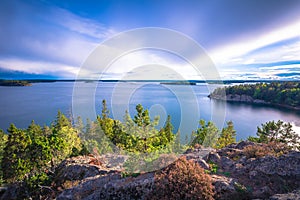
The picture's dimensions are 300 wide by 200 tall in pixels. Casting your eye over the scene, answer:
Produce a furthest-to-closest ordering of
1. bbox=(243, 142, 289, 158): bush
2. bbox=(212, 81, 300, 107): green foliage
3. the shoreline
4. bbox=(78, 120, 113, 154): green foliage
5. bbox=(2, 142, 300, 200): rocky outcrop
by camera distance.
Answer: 1. the shoreline
2. bbox=(212, 81, 300, 107): green foliage
3. bbox=(78, 120, 113, 154): green foliage
4. bbox=(243, 142, 289, 158): bush
5. bbox=(2, 142, 300, 200): rocky outcrop

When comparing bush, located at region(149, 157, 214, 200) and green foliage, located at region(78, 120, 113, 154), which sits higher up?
bush, located at region(149, 157, 214, 200)

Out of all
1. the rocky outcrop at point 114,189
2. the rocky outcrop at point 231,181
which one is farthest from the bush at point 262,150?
the rocky outcrop at point 114,189

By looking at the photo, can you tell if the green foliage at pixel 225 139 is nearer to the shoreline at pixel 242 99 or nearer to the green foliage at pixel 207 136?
the green foliage at pixel 207 136

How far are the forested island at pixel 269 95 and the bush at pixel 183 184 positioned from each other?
67.1 meters

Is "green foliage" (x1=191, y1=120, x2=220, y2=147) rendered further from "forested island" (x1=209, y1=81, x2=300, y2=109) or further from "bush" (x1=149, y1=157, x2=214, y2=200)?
"forested island" (x1=209, y1=81, x2=300, y2=109)

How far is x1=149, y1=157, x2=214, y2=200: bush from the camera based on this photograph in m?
7.14

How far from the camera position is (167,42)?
32.8 feet

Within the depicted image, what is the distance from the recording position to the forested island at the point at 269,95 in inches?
3017

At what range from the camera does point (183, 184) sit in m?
7.46

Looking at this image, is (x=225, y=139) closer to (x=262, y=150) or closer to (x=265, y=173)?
(x=262, y=150)

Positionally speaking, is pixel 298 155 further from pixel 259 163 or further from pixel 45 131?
pixel 45 131

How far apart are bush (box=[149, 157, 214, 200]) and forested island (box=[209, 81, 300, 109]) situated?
67.1 meters

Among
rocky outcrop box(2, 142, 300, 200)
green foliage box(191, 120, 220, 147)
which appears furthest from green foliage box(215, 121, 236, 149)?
rocky outcrop box(2, 142, 300, 200)

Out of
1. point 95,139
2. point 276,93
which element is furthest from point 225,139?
point 276,93
